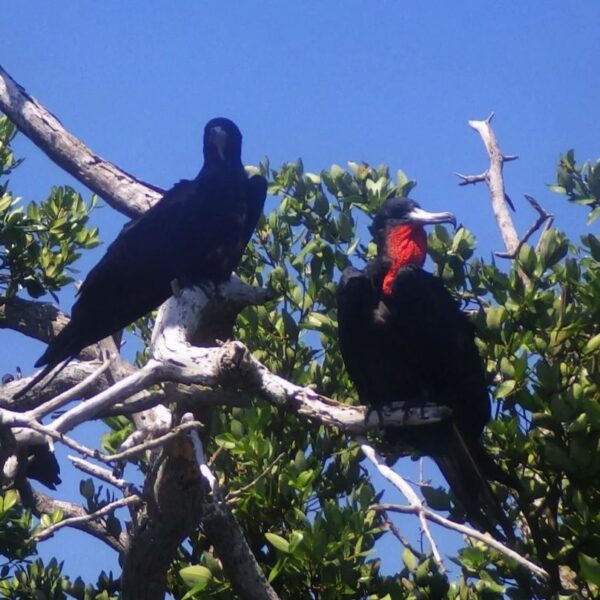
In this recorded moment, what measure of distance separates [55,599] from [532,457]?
5.41 ft

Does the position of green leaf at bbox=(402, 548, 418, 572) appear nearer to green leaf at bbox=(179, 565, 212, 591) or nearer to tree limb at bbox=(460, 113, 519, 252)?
green leaf at bbox=(179, 565, 212, 591)

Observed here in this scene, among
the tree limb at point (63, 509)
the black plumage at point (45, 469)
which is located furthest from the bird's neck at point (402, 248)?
the black plumage at point (45, 469)

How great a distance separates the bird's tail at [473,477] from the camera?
3.29 m

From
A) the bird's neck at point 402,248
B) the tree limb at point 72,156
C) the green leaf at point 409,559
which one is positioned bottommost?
the green leaf at point 409,559

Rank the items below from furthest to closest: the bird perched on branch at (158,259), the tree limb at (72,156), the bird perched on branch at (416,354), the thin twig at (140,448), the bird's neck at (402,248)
Answer: the tree limb at (72,156) → the bird perched on branch at (158,259) → the bird's neck at (402,248) → the bird perched on branch at (416,354) → the thin twig at (140,448)

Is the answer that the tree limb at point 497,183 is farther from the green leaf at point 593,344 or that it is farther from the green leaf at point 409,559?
the green leaf at point 409,559

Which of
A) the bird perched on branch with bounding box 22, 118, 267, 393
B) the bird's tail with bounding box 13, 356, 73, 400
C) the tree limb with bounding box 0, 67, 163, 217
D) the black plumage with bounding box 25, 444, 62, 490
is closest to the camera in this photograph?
the bird's tail with bounding box 13, 356, 73, 400

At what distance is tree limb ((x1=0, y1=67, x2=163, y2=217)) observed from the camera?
439 centimetres

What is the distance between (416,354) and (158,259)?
3.56 feet

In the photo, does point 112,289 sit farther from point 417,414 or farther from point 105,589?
point 417,414

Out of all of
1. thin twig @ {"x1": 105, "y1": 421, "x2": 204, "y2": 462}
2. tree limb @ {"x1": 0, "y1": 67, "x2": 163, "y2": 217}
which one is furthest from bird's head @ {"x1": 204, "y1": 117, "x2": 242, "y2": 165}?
thin twig @ {"x1": 105, "y1": 421, "x2": 204, "y2": 462}

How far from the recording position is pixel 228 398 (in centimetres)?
324

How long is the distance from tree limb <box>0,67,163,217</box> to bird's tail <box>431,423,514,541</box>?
166 cm

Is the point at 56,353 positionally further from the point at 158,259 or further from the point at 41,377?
the point at 158,259
